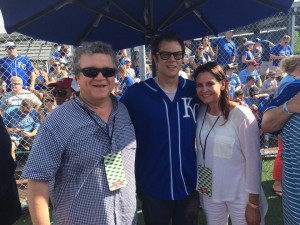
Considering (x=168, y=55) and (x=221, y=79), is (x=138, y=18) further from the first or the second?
(x=221, y=79)

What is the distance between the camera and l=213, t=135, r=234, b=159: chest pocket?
85.7 inches

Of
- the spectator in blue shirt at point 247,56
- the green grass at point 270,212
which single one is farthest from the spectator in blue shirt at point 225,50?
the green grass at point 270,212

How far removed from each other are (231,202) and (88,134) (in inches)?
45.8

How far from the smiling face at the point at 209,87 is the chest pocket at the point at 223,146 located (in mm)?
259

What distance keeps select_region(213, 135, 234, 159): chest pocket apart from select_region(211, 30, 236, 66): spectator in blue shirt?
6.45m

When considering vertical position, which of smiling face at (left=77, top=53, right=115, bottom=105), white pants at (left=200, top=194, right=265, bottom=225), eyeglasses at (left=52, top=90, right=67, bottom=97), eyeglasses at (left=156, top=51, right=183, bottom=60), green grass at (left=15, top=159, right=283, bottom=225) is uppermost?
eyeglasses at (left=156, top=51, right=183, bottom=60)

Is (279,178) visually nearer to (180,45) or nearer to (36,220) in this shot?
(180,45)

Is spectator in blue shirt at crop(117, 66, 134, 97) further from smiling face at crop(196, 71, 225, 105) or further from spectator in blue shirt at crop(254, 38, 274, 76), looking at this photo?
spectator in blue shirt at crop(254, 38, 274, 76)

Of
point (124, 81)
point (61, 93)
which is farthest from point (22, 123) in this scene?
point (61, 93)

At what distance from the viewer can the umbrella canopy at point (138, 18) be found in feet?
8.21

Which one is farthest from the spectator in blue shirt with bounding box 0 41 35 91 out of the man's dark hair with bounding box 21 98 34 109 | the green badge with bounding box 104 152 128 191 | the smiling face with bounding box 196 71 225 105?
the green badge with bounding box 104 152 128 191

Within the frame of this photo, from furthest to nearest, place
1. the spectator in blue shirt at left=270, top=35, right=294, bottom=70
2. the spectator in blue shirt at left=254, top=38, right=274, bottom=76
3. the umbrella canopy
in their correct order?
the spectator in blue shirt at left=254, top=38, right=274, bottom=76
the spectator in blue shirt at left=270, top=35, right=294, bottom=70
the umbrella canopy

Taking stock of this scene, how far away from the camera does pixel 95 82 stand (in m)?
1.72

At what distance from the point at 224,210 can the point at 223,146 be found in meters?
0.49
